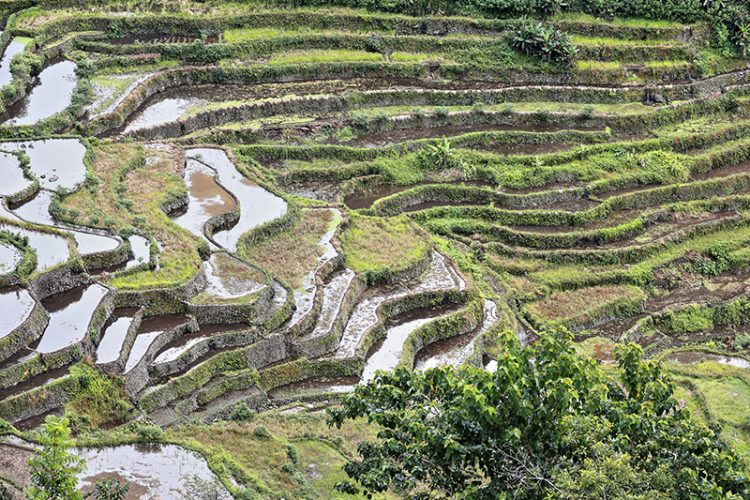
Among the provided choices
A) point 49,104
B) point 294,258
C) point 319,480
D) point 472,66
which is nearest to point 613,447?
point 319,480

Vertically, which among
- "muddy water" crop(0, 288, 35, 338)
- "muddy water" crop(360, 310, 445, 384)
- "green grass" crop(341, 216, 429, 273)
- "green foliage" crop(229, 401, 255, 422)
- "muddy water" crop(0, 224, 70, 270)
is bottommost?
"muddy water" crop(360, 310, 445, 384)

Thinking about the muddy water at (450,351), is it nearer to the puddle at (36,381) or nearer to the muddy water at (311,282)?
the muddy water at (311,282)

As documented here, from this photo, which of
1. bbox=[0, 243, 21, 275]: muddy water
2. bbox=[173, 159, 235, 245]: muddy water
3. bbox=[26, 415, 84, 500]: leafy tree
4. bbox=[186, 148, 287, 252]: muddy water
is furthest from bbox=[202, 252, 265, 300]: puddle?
bbox=[26, 415, 84, 500]: leafy tree

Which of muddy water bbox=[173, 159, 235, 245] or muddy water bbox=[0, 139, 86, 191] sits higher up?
muddy water bbox=[0, 139, 86, 191]

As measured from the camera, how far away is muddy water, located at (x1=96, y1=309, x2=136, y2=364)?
2192 centimetres

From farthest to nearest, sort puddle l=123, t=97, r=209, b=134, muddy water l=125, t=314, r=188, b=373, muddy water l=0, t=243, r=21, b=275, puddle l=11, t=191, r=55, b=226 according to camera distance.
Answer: puddle l=123, t=97, r=209, b=134 → puddle l=11, t=191, r=55, b=226 → muddy water l=0, t=243, r=21, b=275 → muddy water l=125, t=314, r=188, b=373

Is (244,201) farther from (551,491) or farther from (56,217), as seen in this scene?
(551,491)

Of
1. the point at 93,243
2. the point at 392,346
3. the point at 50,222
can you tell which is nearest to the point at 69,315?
the point at 93,243

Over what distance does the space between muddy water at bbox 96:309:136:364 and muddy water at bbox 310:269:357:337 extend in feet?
12.9

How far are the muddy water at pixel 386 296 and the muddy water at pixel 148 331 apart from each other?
3.53 metres

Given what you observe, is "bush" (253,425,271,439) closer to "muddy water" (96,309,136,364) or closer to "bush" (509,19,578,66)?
"muddy water" (96,309,136,364)

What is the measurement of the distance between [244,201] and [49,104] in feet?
22.9

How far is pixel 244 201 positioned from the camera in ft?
95.4

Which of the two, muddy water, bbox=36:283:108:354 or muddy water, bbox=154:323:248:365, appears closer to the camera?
muddy water, bbox=36:283:108:354
